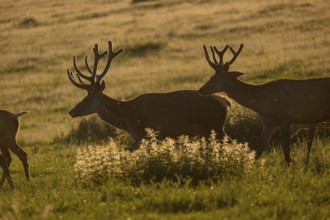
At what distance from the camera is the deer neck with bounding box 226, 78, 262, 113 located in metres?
12.1

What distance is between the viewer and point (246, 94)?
1231 cm

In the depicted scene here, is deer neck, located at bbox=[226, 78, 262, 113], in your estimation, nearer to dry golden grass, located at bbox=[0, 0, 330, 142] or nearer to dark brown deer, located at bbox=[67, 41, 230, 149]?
dark brown deer, located at bbox=[67, 41, 230, 149]

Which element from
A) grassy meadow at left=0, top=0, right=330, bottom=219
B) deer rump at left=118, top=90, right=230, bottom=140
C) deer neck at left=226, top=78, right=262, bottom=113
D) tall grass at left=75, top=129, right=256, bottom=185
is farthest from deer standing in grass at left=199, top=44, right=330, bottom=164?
tall grass at left=75, top=129, right=256, bottom=185

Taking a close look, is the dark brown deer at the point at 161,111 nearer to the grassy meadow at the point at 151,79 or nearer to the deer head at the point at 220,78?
the deer head at the point at 220,78

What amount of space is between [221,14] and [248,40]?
1077cm

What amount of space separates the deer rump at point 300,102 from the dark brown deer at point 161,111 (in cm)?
91

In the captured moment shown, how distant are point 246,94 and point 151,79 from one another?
1624 cm

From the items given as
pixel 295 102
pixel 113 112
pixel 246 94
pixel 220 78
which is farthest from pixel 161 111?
pixel 295 102

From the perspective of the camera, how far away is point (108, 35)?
1677 inches

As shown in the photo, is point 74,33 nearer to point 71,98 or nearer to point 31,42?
point 31,42

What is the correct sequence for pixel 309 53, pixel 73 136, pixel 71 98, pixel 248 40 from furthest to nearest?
1. pixel 248 40
2. pixel 309 53
3. pixel 71 98
4. pixel 73 136

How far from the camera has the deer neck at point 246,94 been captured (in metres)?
12.1

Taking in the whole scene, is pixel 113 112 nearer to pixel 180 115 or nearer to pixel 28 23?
pixel 180 115

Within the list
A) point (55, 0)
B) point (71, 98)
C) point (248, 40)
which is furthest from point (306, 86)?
point (55, 0)
